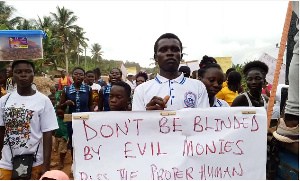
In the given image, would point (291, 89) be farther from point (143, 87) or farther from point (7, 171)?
point (7, 171)

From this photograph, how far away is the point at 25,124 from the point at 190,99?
155cm

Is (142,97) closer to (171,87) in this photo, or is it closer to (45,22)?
(171,87)

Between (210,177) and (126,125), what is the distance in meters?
0.68

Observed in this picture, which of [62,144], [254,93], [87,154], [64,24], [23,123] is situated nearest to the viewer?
[87,154]

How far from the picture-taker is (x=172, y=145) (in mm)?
1771

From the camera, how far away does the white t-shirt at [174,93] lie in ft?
6.86

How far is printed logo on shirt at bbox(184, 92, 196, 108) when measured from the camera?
209 cm

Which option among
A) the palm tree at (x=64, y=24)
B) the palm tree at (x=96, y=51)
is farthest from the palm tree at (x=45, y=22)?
the palm tree at (x=96, y=51)

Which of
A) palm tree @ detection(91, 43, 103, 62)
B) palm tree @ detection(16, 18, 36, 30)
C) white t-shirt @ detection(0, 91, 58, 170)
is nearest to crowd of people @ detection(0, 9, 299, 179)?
white t-shirt @ detection(0, 91, 58, 170)

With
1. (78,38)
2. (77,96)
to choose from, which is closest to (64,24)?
(78,38)

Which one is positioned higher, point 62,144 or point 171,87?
point 171,87

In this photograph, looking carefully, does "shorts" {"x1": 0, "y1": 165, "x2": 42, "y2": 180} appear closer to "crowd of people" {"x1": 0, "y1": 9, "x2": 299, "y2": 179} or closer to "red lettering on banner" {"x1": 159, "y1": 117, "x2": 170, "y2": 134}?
"crowd of people" {"x1": 0, "y1": 9, "x2": 299, "y2": 179}

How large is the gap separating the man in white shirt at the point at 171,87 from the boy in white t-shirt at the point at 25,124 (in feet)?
3.17

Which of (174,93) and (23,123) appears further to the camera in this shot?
(23,123)
